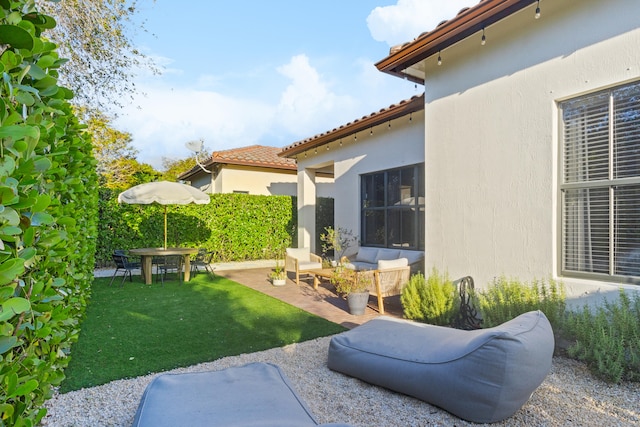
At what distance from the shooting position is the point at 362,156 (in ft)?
34.1

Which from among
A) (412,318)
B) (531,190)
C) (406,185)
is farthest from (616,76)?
(406,185)

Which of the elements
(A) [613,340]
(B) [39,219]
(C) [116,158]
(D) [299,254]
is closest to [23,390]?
(B) [39,219]

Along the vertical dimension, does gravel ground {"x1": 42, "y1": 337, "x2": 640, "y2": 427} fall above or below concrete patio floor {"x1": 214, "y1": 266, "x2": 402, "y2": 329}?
above

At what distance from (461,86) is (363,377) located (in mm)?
4872

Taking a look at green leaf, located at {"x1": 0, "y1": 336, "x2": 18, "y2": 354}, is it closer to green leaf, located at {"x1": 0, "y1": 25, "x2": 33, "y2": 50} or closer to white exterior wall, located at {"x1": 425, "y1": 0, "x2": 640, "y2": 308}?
green leaf, located at {"x1": 0, "y1": 25, "x2": 33, "y2": 50}

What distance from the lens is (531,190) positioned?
4.98 m

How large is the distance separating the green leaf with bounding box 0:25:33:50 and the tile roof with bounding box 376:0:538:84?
517cm

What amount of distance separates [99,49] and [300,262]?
759 centimetres

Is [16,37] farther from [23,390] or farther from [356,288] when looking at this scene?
[356,288]

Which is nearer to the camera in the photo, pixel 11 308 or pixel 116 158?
pixel 11 308

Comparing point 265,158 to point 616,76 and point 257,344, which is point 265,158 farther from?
point 616,76

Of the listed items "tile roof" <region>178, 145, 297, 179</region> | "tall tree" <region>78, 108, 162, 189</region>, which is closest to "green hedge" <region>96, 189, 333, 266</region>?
"tile roof" <region>178, 145, 297, 179</region>

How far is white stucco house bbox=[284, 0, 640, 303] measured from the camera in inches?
168

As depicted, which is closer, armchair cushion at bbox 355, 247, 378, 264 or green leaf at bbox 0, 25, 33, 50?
green leaf at bbox 0, 25, 33, 50
